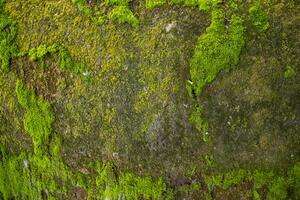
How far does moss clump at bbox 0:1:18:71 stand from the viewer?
10.1 ft

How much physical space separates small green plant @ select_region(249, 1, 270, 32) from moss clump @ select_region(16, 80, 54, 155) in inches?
57.4

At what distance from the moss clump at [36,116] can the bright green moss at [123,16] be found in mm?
752

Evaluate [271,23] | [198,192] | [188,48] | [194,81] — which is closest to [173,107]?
[194,81]

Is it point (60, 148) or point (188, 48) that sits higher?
point (188, 48)

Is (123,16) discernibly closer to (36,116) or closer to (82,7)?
(82,7)

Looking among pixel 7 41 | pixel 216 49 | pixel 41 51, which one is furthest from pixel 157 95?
pixel 7 41

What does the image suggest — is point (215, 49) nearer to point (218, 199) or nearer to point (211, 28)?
point (211, 28)

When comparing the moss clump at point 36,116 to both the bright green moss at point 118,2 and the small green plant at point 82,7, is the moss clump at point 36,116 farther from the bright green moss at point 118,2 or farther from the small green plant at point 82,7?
the bright green moss at point 118,2

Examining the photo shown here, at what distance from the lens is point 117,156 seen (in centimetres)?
293

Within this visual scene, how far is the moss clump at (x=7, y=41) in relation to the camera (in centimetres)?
308

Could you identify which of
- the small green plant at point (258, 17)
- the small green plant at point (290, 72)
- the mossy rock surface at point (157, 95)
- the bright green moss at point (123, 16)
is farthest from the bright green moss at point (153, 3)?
the small green plant at point (290, 72)

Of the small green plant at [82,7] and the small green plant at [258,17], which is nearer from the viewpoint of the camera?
the small green plant at [258,17]

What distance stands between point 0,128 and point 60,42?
2.76ft

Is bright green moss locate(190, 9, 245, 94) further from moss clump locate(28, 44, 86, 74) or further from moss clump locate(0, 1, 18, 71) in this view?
moss clump locate(0, 1, 18, 71)
